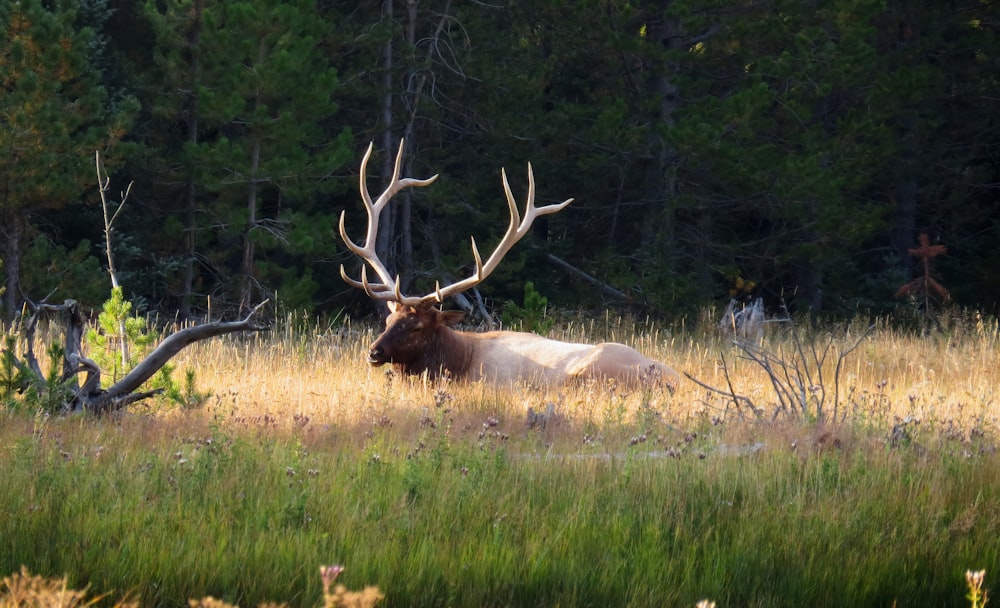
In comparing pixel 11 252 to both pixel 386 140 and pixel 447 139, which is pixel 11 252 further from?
pixel 447 139

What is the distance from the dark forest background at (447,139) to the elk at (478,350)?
645cm

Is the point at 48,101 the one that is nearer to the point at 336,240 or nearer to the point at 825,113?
the point at 336,240

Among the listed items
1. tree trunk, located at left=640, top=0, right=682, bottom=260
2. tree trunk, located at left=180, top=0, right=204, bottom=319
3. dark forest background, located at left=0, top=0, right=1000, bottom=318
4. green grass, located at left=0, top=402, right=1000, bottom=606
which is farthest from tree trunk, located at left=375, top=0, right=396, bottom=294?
green grass, located at left=0, top=402, right=1000, bottom=606

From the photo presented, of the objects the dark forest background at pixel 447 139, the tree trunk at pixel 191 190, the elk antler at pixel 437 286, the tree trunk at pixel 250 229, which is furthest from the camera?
the tree trunk at pixel 191 190

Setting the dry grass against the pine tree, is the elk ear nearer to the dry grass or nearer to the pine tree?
the dry grass

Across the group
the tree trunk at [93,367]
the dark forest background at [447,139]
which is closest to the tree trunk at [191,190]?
the dark forest background at [447,139]

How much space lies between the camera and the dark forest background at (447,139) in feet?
49.8

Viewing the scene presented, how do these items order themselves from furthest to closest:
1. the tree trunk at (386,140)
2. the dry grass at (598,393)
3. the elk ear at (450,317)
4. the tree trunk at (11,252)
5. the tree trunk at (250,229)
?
the tree trunk at (386,140) < the tree trunk at (250,229) < the tree trunk at (11,252) < the elk ear at (450,317) < the dry grass at (598,393)

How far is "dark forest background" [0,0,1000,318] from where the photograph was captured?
1516 cm

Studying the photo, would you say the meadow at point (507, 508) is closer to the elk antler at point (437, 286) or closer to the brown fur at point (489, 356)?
the brown fur at point (489, 356)

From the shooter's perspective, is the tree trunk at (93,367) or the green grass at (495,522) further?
the tree trunk at (93,367)

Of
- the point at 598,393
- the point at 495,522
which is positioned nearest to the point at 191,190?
the point at 598,393

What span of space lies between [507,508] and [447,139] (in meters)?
14.8

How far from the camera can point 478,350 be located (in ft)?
32.5
